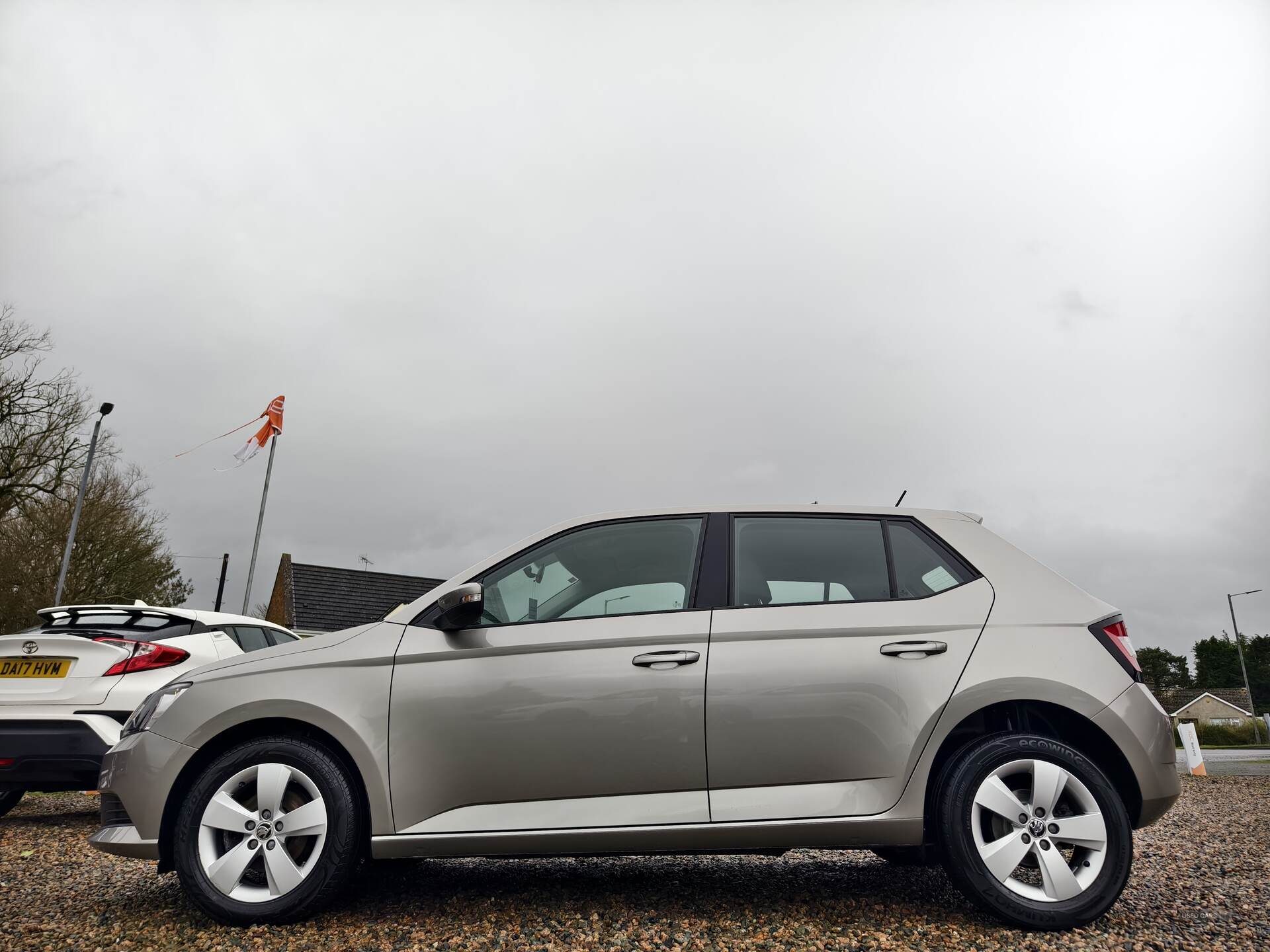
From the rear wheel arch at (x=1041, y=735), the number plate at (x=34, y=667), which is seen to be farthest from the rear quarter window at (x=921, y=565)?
the number plate at (x=34, y=667)

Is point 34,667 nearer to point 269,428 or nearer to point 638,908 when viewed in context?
point 638,908

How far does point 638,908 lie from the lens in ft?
11.9

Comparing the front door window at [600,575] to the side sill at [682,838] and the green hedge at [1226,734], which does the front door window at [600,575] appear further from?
the green hedge at [1226,734]

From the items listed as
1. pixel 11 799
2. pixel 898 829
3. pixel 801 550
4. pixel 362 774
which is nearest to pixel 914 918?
pixel 898 829

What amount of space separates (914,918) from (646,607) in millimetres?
1637

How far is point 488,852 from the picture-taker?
333cm

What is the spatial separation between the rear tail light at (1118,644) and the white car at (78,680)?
5.02m

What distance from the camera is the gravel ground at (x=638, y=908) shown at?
3.19 metres

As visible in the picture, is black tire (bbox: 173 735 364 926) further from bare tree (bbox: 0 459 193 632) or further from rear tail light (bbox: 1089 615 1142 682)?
bare tree (bbox: 0 459 193 632)

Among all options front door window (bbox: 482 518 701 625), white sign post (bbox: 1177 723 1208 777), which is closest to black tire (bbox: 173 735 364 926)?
front door window (bbox: 482 518 701 625)

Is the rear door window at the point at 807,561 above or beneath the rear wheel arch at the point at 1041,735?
above

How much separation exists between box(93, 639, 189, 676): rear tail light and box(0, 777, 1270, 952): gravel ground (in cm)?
126

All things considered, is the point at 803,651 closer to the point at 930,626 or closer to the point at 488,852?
the point at 930,626

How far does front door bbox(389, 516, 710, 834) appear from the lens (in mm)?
3350
